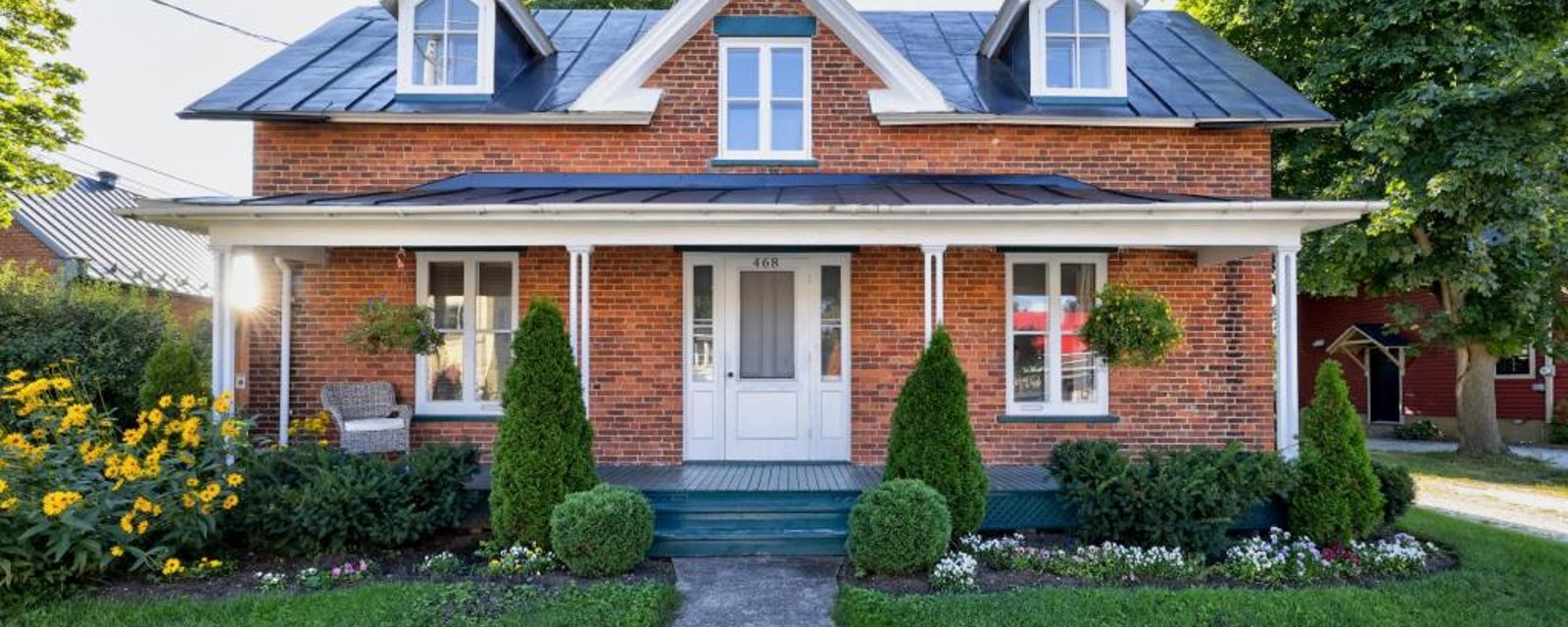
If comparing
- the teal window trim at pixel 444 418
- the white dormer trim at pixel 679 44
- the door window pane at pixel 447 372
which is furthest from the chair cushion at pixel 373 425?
the white dormer trim at pixel 679 44

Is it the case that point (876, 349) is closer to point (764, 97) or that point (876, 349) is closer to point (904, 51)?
point (764, 97)

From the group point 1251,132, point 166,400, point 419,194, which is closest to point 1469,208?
point 1251,132

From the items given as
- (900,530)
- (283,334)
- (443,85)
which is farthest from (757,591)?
(443,85)

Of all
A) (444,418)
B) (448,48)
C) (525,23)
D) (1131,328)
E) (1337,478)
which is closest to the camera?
(1337,478)

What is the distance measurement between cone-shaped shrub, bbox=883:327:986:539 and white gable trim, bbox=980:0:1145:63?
16.2 feet

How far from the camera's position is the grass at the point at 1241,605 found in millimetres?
5402

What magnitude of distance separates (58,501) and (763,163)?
21.3 ft

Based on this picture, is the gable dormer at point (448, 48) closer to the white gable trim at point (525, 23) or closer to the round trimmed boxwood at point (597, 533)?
the white gable trim at point (525, 23)

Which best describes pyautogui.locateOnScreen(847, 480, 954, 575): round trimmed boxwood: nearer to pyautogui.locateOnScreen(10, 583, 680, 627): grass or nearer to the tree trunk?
pyautogui.locateOnScreen(10, 583, 680, 627): grass

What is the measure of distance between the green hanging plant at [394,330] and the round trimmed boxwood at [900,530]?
15.4ft

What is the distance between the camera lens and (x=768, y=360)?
29.3 feet

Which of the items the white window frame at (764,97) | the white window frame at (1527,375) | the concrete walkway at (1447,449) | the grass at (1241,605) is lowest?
the concrete walkway at (1447,449)

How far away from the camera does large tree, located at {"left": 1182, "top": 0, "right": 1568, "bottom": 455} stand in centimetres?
1111

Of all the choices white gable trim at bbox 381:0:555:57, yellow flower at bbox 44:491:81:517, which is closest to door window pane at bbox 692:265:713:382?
white gable trim at bbox 381:0:555:57
